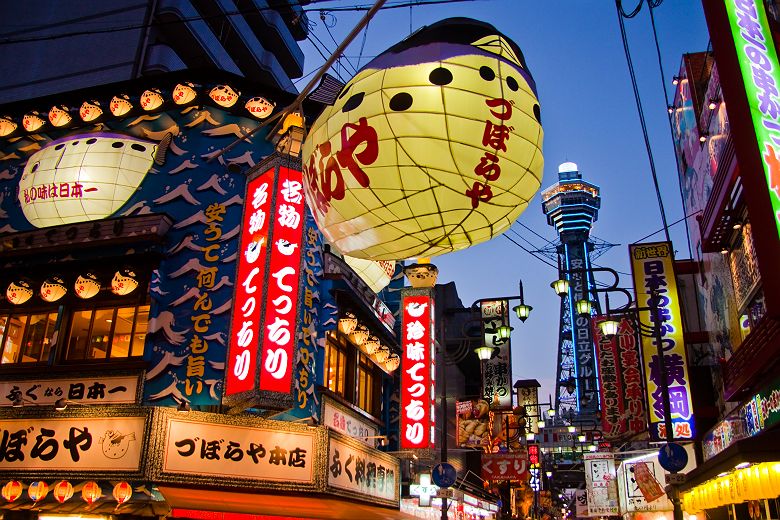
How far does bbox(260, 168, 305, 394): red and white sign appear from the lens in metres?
12.6

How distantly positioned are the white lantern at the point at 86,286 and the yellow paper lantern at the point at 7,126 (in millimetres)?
6709

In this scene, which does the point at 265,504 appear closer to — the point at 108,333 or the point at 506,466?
the point at 108,333

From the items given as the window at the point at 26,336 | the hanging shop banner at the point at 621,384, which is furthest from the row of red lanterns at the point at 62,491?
the hanging shop banner at the point at 621,384

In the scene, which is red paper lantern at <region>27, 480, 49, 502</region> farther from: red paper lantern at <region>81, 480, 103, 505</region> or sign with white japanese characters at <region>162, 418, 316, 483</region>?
sign with white japanese characters at <region>162, 418, 316, 483</region>

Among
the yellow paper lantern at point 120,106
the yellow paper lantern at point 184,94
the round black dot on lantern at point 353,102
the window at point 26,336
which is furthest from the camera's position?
the yellow paper lantern at point 120,106

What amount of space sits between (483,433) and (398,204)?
23.8 metres

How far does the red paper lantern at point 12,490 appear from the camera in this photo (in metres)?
13.2

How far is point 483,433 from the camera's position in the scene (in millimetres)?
27750

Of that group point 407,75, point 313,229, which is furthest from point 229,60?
point 407,75

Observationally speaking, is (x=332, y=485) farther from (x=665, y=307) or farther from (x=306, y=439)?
(x=665, y=307)

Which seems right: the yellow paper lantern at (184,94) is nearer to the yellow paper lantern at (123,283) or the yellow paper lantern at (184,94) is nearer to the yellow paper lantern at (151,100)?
the yellow paper lantern at (151,100)

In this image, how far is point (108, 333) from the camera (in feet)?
51.2

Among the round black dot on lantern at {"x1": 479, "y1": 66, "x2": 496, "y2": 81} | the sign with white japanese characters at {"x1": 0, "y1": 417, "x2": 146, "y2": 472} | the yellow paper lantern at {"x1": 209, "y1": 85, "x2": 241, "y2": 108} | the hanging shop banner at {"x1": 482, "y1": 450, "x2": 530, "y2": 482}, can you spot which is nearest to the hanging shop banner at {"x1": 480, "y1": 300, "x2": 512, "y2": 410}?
the hanging shop banner at {"x1": 482, "y1": 450, "x2": 530, "y2": 482}

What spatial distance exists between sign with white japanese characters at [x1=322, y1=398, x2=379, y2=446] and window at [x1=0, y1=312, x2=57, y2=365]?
23.6 ft
